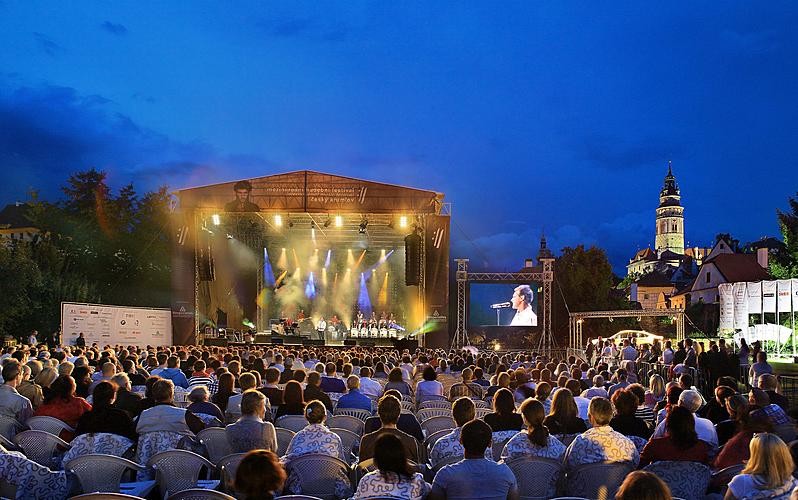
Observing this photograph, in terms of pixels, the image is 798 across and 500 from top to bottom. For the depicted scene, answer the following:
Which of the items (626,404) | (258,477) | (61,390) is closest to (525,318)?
(626,404)

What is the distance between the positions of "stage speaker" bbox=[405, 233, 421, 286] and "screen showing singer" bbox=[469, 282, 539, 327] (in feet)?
10.1

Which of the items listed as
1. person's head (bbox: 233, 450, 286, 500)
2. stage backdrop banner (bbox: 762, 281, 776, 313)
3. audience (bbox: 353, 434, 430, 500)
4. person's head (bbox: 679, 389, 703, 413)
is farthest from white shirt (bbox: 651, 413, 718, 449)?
stage backdrop banner (bbox: 762, 281, 776, 313)

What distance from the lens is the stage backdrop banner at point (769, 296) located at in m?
22.9

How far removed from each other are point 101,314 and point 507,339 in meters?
15.4

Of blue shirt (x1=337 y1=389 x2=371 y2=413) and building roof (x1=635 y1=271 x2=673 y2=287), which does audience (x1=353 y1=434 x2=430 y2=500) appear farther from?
building roof (x1=635 y1=271 x2=673 y2=287)

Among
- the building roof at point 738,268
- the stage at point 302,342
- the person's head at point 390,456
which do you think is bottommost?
the stage at point 302,342

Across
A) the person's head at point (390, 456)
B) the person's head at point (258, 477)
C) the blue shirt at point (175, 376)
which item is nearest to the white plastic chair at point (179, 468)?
the person's head at point (390, 456)

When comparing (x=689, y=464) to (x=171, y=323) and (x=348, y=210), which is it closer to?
(x=348, y=210)

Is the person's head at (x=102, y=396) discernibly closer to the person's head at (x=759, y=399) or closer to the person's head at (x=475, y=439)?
the person's head at (x=475, y=439)

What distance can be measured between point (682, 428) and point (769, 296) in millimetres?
21461

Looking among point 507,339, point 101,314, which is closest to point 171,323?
point 101,314

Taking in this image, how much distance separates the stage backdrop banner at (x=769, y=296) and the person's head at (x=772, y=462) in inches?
864

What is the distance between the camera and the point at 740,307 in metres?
24.7

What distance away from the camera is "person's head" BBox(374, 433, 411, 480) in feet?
11.8
